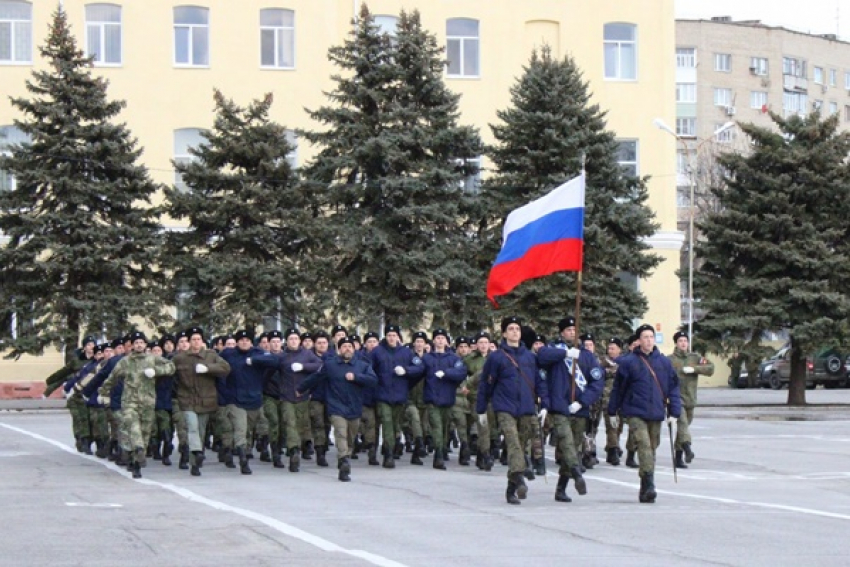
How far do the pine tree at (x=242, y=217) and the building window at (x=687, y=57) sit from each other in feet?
203

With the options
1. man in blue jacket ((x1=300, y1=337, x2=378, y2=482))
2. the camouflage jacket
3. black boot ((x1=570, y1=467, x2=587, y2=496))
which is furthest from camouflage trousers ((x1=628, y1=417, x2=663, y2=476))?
the camouflage jacket

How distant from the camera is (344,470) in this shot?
18.8 metres

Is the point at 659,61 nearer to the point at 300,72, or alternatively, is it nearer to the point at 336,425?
the point at 300,72

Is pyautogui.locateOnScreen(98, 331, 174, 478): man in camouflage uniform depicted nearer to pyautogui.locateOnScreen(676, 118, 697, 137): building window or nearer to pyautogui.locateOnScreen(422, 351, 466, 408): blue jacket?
pyautogui.locateOnScreen(422, 351, 466, 408): blue jacket

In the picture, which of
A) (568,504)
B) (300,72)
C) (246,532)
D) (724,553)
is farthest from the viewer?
(300,72)

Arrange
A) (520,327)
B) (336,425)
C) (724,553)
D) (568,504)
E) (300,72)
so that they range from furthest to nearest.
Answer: (300,72) → (336,425) → (520,327) → (568,504) → (724,553)

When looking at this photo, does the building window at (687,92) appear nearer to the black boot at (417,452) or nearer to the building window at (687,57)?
the building window at (687,57)

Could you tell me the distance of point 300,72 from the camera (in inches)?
1997

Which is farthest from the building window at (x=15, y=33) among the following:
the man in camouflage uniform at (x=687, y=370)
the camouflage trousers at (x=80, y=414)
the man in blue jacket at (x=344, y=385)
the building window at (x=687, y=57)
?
the building window at (x=687, y=57)

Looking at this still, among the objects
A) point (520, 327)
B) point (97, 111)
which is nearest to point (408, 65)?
point (97, 111)

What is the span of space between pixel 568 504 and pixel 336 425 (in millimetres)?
4869

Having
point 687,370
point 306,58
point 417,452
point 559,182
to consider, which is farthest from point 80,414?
point 306,58

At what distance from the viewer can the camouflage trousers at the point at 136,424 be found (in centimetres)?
1959

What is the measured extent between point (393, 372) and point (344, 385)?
168cm
